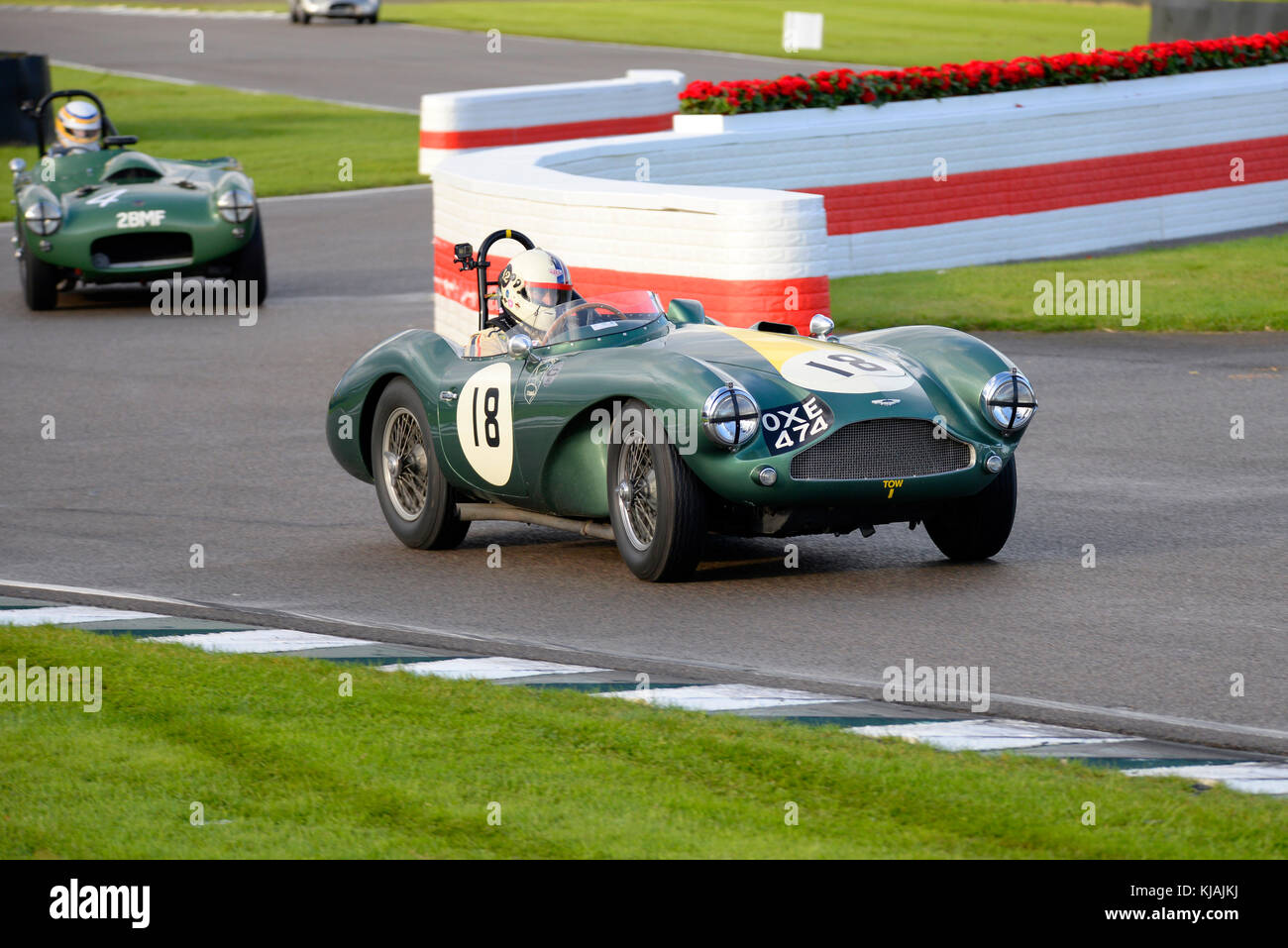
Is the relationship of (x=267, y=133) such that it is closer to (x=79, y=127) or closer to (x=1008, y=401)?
(x=79, y=127)

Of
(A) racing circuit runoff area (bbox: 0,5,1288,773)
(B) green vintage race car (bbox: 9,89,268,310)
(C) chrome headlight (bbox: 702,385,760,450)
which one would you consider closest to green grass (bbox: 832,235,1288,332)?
(A) racing circuit runoff area (bbox: 0,5,1288,773)

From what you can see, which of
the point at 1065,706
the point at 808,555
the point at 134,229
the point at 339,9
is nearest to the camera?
the point at 1065,706

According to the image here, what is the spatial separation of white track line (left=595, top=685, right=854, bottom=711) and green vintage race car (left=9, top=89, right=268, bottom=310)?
456 inches

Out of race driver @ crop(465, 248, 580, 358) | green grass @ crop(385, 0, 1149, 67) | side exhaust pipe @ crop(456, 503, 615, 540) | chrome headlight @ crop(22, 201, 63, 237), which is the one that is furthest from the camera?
green grass @ crop(385, 0, 1149, 67)

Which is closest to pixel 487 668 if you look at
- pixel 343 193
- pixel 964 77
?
pixel 964 77

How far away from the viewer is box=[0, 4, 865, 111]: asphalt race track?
40.3 m

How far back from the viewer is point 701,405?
802cm

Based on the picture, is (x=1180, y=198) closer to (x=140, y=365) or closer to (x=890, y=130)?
(x=890, y=130)

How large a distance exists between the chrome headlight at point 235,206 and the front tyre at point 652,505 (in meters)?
9.82

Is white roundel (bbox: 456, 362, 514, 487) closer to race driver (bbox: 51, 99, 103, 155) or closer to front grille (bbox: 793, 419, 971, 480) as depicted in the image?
front grille (bbox: 793, 419, 971, 480)

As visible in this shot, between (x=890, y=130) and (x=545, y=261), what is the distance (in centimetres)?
966

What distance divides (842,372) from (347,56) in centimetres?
4018

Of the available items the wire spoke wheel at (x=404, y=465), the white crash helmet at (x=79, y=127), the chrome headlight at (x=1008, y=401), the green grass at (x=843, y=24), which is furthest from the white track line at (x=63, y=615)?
the green grass at (x=843, y=24)

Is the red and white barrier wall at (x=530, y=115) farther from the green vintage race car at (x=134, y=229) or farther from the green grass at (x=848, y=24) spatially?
the green grass at (x=848, y=24)
